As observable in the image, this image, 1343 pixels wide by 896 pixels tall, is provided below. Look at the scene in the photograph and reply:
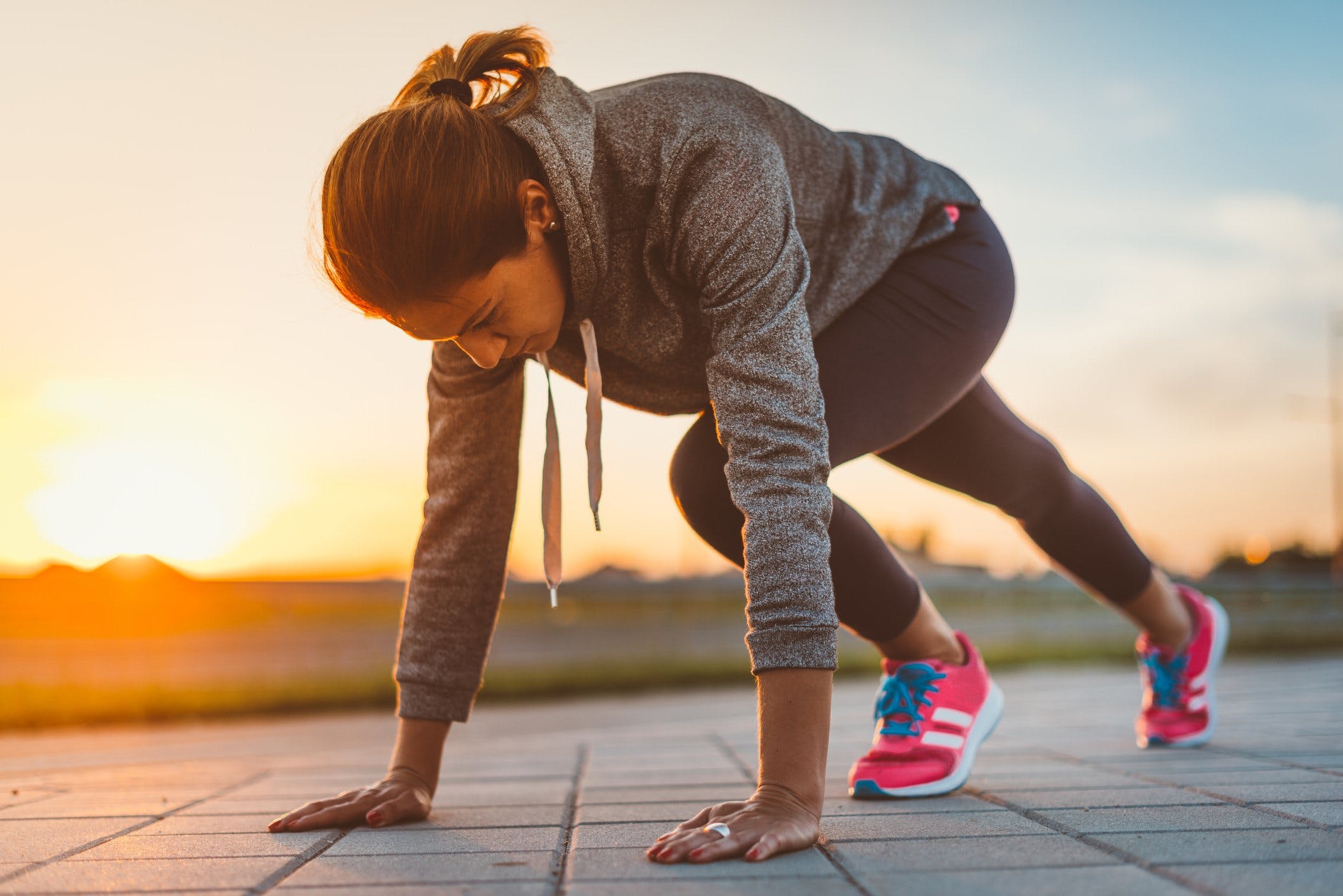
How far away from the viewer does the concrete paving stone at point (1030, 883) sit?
1.27m

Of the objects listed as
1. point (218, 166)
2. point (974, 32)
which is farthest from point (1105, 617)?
point (218, 166)

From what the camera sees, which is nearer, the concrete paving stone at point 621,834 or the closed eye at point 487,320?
the concrete paving stone at point 621,834

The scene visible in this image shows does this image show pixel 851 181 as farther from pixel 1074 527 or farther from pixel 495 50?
pixel 1074 527

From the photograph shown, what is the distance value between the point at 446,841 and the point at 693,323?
3.13 feet

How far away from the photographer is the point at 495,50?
192cm

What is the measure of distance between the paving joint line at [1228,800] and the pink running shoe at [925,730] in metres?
0.32

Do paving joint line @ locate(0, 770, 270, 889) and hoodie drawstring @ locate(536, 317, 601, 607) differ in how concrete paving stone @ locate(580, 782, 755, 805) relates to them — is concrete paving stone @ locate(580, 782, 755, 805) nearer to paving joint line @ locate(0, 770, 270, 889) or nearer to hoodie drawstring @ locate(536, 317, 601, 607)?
hoodie drawstring @ locate(536, 317, 601, 607)

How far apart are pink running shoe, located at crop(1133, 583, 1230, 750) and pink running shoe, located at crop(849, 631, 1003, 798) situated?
797mm

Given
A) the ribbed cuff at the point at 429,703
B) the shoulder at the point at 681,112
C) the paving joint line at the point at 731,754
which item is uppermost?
the shoulder at the point at 681,112

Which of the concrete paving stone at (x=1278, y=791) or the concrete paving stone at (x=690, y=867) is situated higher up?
the concrete paving stone at (x=690, y=867)

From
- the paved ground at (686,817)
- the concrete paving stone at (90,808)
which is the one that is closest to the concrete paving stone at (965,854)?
the paved ground at (686,817)

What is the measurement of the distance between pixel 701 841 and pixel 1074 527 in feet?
4.79

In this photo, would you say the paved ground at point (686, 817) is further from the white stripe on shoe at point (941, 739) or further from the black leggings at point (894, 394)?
the black leggings at point (894, 394)

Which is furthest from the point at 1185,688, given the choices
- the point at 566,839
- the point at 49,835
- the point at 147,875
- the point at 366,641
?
the point at 366,641
